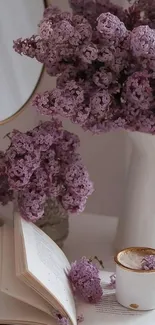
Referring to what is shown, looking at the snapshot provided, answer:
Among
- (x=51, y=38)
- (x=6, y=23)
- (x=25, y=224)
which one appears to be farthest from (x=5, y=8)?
(x=25, y=224)

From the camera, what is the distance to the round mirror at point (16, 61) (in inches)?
42.3

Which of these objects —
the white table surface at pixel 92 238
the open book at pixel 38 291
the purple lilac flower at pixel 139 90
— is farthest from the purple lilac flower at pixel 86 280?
the purple lilac flower at pixel 139 90

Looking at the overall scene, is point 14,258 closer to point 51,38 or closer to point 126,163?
point 51,38

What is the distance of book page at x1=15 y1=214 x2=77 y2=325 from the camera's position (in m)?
0.80

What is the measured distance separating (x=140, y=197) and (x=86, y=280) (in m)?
0.19

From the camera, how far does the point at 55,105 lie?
0.81 metres

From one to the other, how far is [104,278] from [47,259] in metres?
0.13

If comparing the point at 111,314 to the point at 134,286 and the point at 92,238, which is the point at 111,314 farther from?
the point at 92,238

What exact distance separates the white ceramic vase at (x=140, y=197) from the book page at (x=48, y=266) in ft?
0.50

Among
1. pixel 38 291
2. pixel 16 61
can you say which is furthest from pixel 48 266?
pixel 16 61

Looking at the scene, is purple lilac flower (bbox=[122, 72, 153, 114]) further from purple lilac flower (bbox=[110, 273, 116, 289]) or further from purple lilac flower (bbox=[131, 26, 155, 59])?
purple lilac flower (bbox=[110, 273, 116, 289])

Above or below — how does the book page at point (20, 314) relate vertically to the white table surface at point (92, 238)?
above

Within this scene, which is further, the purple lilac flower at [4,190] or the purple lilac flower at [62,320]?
the purple lilac flower at [4,190]

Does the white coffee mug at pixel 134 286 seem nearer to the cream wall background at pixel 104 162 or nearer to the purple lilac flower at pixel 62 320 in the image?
the purple lilac flower at pixel 62 320
